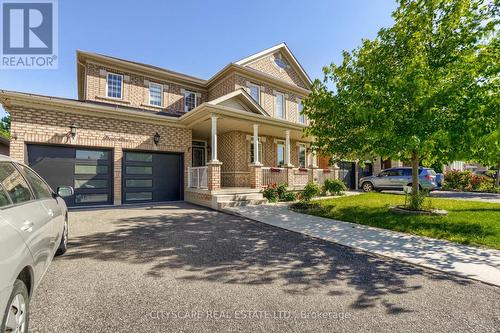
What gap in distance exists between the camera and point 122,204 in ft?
33.6

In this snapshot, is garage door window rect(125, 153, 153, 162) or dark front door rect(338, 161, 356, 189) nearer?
garage door window rect(125, 153, 153, 162)

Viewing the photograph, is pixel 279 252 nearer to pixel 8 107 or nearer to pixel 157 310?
pixel 157 310

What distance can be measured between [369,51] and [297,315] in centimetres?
821

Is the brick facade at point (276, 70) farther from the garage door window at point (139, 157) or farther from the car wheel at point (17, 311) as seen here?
the car wheel at point (17, 311)

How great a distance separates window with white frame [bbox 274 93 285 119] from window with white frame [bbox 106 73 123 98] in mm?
9421

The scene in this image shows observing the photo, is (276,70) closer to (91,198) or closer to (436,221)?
(436,221)

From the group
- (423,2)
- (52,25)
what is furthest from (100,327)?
(52,25)

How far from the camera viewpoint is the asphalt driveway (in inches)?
95.9

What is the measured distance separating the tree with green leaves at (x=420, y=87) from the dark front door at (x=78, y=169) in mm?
9125

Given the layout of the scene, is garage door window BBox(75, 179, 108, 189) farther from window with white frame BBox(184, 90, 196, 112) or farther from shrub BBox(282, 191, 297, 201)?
shrub BBox(282, 191, 297, 201)

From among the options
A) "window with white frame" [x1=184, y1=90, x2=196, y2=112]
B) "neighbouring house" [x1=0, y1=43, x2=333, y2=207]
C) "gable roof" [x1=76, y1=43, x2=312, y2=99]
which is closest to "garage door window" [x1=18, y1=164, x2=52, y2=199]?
"neighbouring house" [x1=0, y1=43, x2=333, y2=207]

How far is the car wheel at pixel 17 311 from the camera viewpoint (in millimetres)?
1706

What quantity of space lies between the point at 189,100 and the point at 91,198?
26.5 feet

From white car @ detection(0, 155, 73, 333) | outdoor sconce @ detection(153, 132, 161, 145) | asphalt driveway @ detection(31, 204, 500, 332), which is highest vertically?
outdoor sconce @ detection(153, 132, 161, 145)
